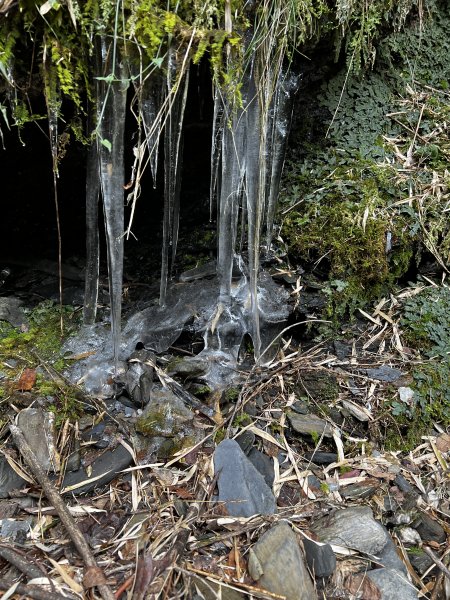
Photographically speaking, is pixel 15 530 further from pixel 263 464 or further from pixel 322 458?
pixel 322 458

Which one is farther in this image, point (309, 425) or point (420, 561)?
point (309, 425)

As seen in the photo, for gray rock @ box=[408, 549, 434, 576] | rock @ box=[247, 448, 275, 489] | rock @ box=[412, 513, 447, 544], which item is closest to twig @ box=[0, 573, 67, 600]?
rock @ box=[247, 448, 275, 489]

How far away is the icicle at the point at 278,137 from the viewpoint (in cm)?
337

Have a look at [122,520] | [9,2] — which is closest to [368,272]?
[122,520]

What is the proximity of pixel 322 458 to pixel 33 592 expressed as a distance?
1.47 m

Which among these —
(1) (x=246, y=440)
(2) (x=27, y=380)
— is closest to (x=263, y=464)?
(1) (x=246, y=440)

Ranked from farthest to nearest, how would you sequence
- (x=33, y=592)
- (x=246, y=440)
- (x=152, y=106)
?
(x=246, y=440) → (x=152, y=106) → (x=33, y=592)

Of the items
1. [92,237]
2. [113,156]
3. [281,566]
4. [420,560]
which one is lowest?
[420,560]

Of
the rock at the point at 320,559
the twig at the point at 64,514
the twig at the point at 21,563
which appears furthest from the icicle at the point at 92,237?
the rock at the point at 320,559

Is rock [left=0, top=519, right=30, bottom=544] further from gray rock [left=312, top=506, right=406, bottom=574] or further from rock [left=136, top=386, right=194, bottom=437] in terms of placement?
gray rock [left=312, top=506, right=406, bottom=574]

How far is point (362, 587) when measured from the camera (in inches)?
77.2

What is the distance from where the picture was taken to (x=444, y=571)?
77.5 inches

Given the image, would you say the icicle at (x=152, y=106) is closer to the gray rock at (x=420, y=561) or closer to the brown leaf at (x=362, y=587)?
the brown leaf at (x=362, y=587)

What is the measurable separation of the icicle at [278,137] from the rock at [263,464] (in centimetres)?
159
